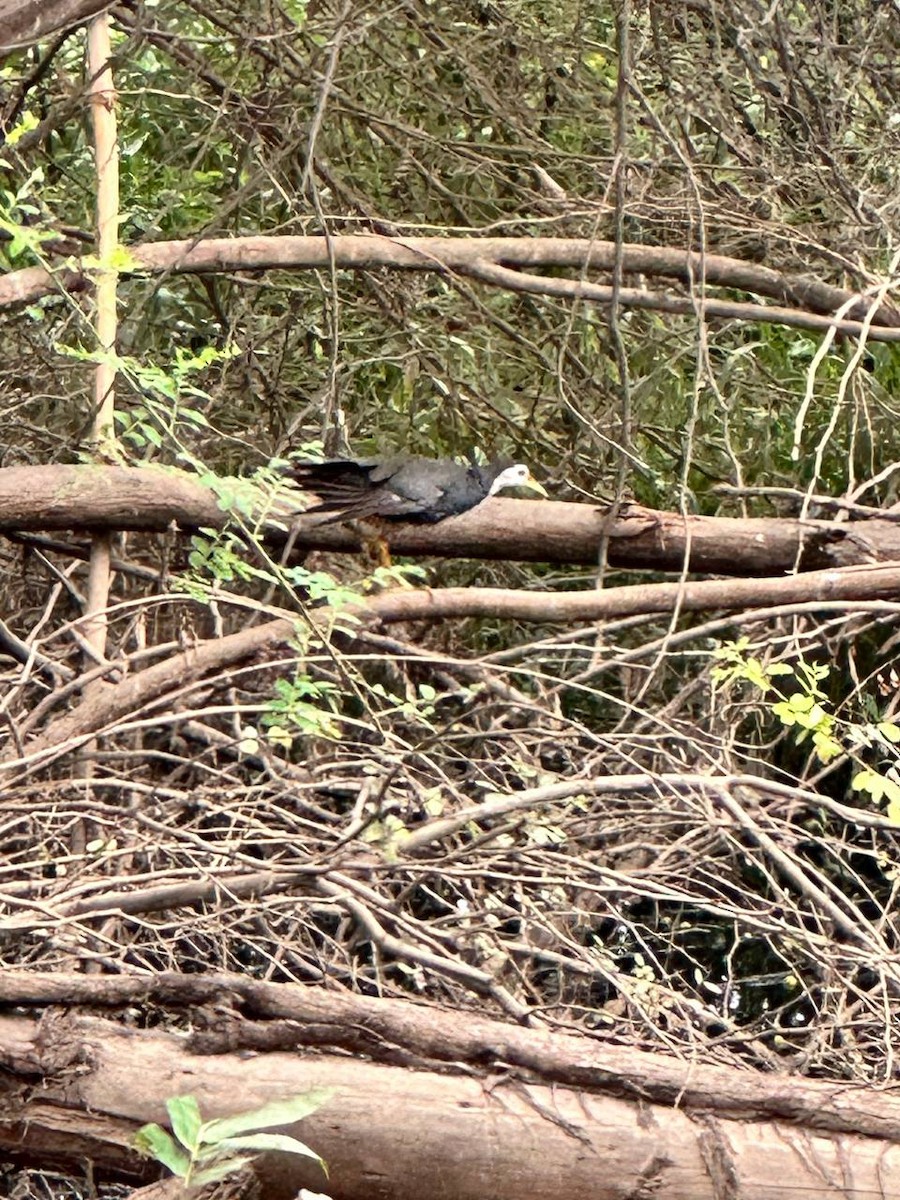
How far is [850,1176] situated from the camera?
9.84 ft

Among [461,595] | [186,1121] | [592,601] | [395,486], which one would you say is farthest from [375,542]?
[186,1121]

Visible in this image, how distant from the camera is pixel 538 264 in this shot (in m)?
4.95

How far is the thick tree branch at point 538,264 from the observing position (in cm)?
473

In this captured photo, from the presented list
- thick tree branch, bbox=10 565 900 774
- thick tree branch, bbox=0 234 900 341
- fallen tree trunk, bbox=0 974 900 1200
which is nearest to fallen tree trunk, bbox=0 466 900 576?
thick tree branch, bbox=10 565 900 774

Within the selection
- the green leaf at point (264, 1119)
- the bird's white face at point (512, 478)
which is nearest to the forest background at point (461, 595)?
the bird's white face at point (512, 478)

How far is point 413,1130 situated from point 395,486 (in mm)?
1975

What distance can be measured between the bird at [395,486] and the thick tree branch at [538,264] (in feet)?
2.02

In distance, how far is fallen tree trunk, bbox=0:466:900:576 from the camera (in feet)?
14.2

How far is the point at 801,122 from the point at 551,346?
1.11 metres

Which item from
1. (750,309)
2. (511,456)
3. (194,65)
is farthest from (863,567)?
(194,65)

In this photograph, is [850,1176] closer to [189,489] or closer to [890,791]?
[890,791]

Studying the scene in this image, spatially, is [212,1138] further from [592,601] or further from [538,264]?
[538,264]

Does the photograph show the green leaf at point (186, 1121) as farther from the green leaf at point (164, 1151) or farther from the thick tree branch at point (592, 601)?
the thick tree branch at point (592, 601)

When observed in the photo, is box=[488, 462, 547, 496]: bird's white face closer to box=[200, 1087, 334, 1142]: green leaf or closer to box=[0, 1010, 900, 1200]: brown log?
box=[0, 1010, 900, 1200]: brown log
